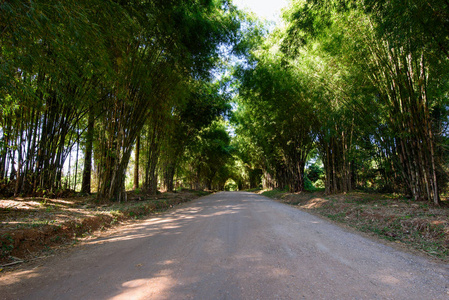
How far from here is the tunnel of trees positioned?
129 inches

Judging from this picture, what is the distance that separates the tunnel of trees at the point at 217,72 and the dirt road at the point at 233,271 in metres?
2.20

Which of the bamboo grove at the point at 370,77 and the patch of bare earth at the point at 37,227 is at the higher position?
the bamboo grove at the point at 370,77

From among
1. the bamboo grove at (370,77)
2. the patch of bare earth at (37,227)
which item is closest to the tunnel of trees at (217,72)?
the bamboo grove at (370,77)

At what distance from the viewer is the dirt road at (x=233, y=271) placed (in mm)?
1841

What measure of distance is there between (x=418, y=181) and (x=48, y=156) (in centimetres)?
1062

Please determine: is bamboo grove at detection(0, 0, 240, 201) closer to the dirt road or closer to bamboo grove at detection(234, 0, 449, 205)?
bamboo grove at detection(234, 0, 449, 205)

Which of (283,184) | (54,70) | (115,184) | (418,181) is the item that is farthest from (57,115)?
(283,184)

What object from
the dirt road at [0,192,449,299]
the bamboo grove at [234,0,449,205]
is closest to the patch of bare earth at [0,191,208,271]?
the dirt road at [0,192,449,299]

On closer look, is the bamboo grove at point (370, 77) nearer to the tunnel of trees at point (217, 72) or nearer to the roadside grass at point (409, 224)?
the tunnel of trees at point (217, 72)

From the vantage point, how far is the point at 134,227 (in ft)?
15.1

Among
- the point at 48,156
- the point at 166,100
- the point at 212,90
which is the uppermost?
the point at 212,90

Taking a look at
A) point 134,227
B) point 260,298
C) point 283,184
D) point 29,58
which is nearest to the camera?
point 260,298

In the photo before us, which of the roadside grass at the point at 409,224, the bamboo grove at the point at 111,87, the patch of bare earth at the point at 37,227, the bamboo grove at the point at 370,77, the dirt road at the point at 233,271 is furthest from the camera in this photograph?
→ the bamboo grove at the point at 370,77

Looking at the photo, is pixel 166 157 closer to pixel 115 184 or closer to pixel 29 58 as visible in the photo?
pixel 115 184
